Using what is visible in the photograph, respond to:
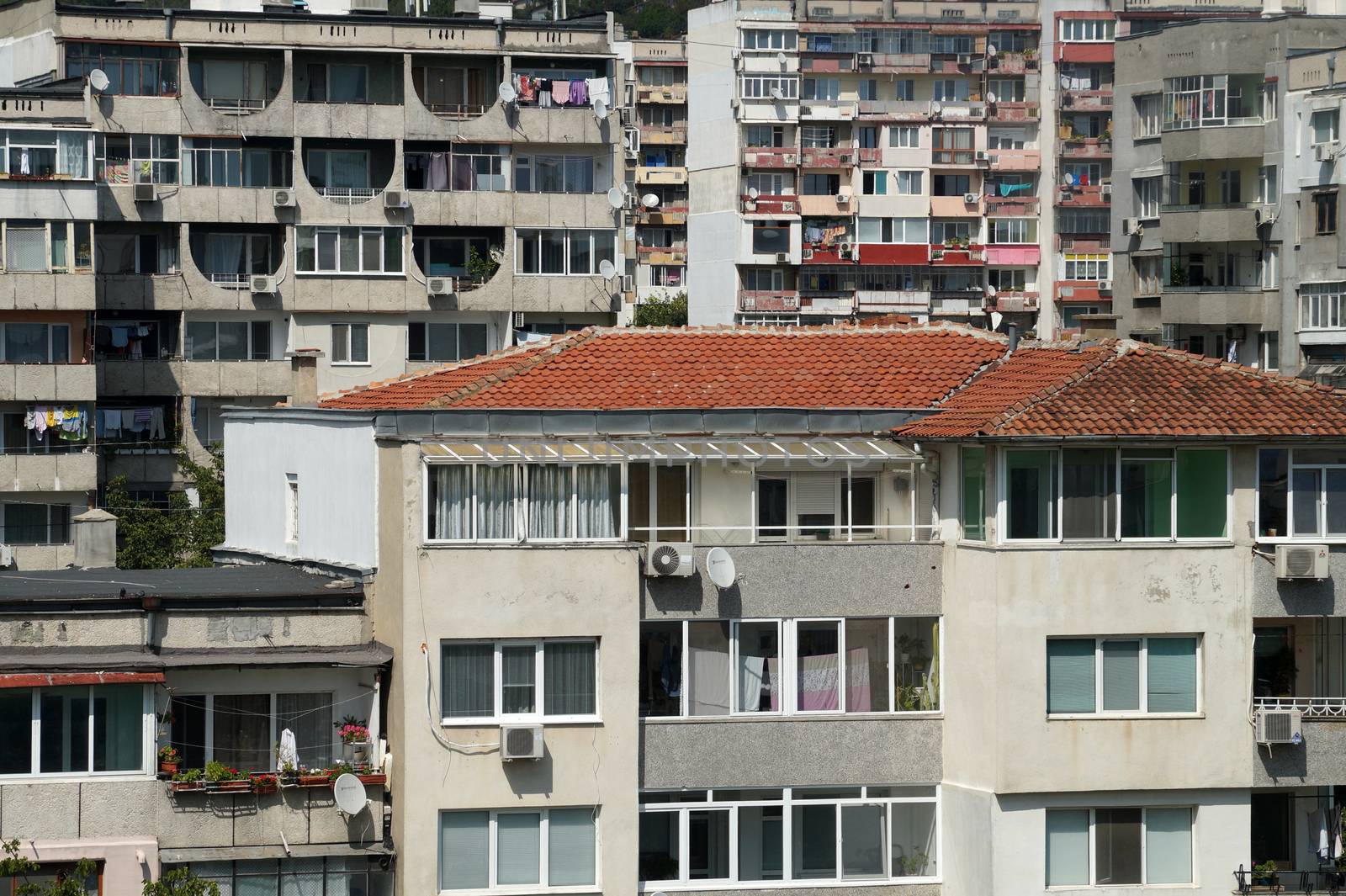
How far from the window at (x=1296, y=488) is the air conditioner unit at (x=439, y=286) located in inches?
1450

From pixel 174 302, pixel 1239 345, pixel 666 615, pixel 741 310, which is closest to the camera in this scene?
pixel 666 615

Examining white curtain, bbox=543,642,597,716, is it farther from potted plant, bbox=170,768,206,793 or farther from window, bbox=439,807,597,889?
potted plant, bbox=170,768,206,793

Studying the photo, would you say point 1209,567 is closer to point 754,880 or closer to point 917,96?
point 754,880

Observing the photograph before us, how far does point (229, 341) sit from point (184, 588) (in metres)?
33.7

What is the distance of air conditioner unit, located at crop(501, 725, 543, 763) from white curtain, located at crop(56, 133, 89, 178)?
34585mm

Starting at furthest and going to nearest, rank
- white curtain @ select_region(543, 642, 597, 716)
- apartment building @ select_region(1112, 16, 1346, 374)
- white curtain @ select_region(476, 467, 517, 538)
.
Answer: apartment building @ select_region(1112, 16, 1346, 374) < white curtain @ select_region(476, 467, 517, 538) < white curtain @ select_region(543, 642, 597, 716)

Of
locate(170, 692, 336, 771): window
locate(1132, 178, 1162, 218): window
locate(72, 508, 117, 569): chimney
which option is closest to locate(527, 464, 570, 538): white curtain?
locate(170, 692, 336, 771): window

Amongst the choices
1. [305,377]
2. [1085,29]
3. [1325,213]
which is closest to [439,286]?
[305,377]

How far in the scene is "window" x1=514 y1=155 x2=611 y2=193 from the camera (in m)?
67.9

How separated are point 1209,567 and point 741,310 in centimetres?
8118

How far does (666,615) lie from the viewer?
105 feet

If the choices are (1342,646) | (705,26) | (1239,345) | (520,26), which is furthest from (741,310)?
(1342,646)

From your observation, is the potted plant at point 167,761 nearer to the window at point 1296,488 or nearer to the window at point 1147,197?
the window at point 1296,488

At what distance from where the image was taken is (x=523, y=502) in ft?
104
